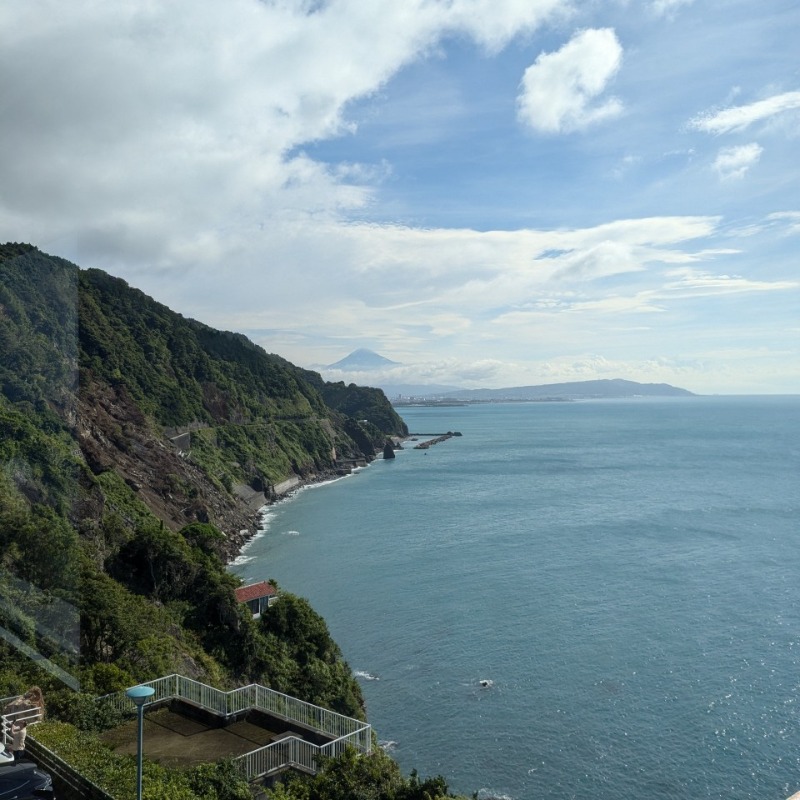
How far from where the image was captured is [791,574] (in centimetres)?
3781

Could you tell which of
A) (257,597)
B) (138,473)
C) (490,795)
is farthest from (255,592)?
(138,473)

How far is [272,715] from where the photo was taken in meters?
11.5

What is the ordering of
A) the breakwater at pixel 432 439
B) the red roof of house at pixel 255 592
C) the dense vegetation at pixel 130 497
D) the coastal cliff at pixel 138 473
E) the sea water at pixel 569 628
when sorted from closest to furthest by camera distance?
the dense vegetation at pixel 130 497, the coastal cliff at pixel 138 473, the sea water at pixel 569 628, the red roof of house at pixel 255 592, the breakwater at pixel 432 439

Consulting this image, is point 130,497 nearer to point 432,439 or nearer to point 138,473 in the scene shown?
point 138,473

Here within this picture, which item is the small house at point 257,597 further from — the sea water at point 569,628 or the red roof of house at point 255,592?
the sea water at point 569,628

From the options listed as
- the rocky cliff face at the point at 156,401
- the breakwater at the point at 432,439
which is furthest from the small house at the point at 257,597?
the breakwater at the point at 432,439

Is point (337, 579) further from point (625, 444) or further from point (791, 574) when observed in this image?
point (625, 444)

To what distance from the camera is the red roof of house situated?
27.8 metres

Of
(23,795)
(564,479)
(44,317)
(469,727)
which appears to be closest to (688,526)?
(564,479)

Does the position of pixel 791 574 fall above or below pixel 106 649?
below

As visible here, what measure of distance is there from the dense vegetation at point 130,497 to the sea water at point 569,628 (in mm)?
4029

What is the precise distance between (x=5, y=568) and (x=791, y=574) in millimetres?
36743

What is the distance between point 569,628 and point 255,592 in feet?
44.0

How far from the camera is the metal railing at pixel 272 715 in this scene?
10336 mm
